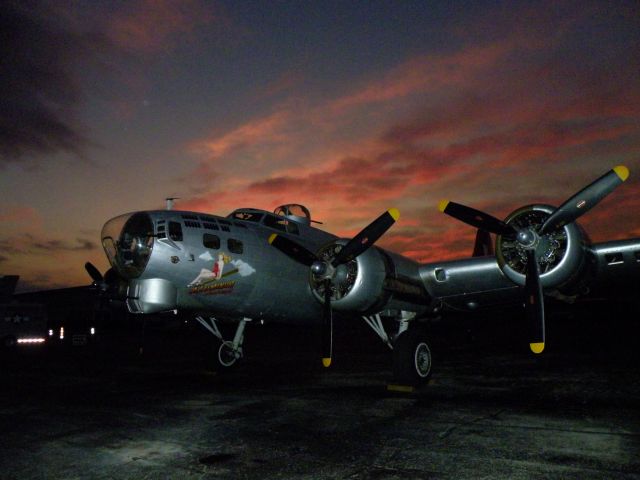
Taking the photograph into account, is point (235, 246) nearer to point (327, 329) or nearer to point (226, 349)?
point (327, 329)

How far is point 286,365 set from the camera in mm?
17578

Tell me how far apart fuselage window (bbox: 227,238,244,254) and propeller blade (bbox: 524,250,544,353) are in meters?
6.46

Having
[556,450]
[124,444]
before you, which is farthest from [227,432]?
[556,450]

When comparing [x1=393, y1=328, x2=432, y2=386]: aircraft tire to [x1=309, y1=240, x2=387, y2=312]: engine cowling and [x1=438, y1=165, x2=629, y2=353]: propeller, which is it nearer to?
[x1=309, y1=240, x2=387, y2=312]: engine cowling

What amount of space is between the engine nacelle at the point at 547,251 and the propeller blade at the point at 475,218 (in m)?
0.20

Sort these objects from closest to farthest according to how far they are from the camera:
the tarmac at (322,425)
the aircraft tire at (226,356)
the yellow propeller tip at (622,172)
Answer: the tarmac at (322,425) < the yellow propeller tip at (622,172) < the aircraft tire at (226,356)

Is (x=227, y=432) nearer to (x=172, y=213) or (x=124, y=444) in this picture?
(x=124, y=444)

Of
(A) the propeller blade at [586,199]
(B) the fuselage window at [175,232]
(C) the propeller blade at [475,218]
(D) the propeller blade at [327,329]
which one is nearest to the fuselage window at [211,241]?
(B) the fuselage window at [175,232]

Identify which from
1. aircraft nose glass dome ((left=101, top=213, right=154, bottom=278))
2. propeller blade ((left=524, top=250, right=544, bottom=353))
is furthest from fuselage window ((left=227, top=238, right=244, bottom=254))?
propeller blade ((left=524, top=250, right=544, bottom=353))

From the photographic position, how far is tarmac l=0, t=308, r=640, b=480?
5.65 m

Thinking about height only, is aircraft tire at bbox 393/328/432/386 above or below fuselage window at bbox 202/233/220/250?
below

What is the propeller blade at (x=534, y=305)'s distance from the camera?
956 cm

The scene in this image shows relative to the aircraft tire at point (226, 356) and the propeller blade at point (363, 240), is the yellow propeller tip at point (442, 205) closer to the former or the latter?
the propeller blade at point (363, 240)

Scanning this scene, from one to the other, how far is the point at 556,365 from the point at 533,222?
748 centimetres
